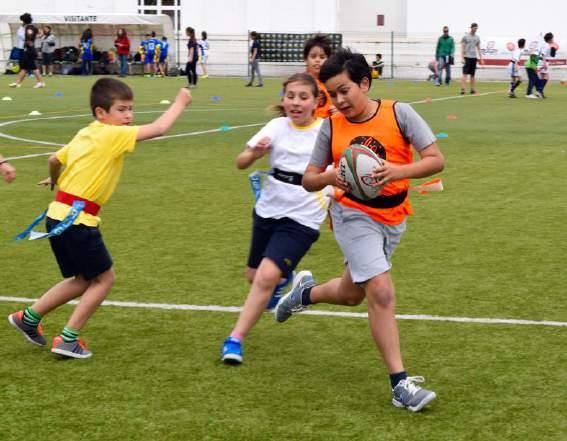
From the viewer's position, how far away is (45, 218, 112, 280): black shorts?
606 centimetres

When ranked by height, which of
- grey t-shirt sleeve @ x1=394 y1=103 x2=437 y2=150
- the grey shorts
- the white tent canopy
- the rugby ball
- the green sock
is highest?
the white tent canopy

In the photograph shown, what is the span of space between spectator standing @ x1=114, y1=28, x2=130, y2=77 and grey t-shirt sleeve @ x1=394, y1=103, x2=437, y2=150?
41745 mm

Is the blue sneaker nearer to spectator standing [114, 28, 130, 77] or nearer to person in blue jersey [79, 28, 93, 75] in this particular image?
spectator standing [114, 28, 130, 77]

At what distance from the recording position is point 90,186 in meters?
6.07

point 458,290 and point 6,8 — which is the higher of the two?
point 6,8

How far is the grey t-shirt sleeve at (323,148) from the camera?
5645 millimetres

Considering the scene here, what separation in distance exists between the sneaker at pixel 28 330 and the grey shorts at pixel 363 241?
1979 mm

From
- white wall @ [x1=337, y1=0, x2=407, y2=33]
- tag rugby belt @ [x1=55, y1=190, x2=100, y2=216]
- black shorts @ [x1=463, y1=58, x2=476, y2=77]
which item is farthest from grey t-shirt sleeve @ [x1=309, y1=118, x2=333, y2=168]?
white wall @ [x1=337, y1=0, x2=407, y2=33]

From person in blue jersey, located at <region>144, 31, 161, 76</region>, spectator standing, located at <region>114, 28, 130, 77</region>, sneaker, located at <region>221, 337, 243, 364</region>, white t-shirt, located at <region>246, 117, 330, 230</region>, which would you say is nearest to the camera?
sneaker, located at <region>221, 337, 243, 364</region>

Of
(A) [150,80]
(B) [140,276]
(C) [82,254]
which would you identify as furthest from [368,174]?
(A) [150,80]

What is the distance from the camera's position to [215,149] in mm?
17109

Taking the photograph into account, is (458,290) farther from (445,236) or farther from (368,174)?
(368,174)

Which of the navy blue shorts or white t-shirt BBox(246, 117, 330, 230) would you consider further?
white t-shirt BBox(246, 117, 330, 230)

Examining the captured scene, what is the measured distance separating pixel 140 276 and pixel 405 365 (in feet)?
9.66
